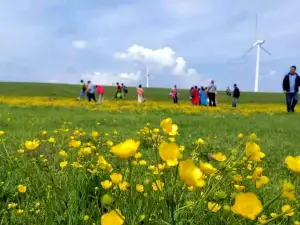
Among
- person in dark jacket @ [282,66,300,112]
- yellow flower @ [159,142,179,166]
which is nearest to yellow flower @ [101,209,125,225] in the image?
yellow flower @ [159,142,179,166]

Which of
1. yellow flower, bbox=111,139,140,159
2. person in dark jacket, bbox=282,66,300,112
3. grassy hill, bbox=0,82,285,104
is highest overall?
person in dark jacket, bbox=282,66,300,112

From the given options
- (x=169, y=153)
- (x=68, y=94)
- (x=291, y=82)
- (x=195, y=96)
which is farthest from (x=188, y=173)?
(x=68, y=94)

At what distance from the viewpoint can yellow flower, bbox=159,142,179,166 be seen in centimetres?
138

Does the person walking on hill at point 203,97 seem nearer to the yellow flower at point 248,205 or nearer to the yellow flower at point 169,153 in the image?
the yellow flower at point 169,153

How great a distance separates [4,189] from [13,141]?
10.6 ft

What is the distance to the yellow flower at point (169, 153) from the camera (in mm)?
1383

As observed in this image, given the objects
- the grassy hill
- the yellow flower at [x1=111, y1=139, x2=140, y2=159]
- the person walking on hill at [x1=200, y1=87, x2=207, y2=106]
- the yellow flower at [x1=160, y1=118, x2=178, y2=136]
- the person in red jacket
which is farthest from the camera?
the grassy hill

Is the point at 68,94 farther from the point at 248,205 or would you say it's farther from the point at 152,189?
the point at 248,205

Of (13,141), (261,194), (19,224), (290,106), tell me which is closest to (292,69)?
(290,106)

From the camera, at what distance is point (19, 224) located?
242cm

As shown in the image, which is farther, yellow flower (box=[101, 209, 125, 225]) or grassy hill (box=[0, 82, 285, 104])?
grassy hill (box=[0, 82, 285, 104])

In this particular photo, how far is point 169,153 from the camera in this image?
4.60 feet

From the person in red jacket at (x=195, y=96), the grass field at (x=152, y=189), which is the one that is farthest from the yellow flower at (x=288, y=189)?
the person in red jacket at (x=195, y=96)

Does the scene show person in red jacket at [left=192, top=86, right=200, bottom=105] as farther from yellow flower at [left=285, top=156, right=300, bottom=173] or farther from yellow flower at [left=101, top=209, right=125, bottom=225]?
yellow flower at [left=101, top=209, right=125, bottom=225]
